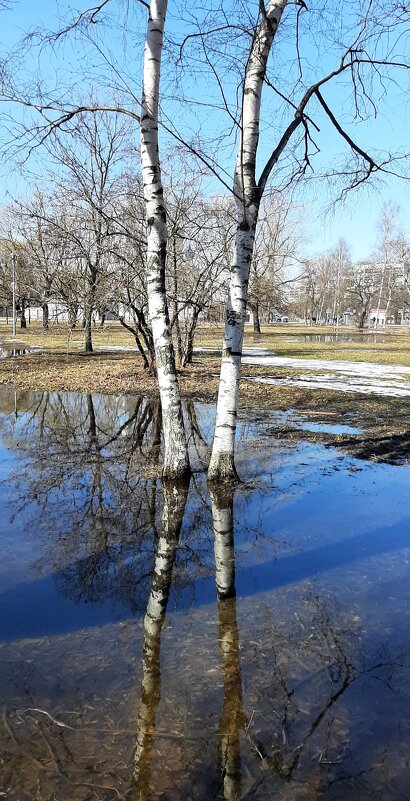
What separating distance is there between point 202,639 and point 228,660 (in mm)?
255

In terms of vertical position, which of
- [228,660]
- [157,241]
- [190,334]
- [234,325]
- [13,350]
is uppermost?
[157,241]

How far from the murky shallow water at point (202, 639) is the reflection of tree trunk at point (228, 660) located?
1 cm

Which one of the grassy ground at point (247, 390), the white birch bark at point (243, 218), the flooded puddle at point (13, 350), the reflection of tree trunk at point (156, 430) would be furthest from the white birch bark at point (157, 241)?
the flooded puddle at point (13, 350)

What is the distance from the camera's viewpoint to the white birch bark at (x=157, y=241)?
640 centimetres

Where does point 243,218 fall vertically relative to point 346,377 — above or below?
above

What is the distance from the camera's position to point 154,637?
3596 mm

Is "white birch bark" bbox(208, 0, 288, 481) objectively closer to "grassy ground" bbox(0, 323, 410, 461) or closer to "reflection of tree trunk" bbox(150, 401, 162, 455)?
"reflection of tree trunk" bbox(150, 401, 162, 455)

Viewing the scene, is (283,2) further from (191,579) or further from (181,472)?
(191,579)

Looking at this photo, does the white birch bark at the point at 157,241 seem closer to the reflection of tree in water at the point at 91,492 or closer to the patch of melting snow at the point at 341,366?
the reflection of tree in water at the point at 91,492

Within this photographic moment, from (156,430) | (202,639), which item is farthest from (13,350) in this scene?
(202,639)

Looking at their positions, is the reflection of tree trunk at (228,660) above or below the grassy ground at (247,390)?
below

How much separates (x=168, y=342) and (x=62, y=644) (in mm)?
4050

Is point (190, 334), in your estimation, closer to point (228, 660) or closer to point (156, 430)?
point (156, 430)

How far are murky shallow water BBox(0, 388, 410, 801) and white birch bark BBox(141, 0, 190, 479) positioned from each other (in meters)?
0.59
